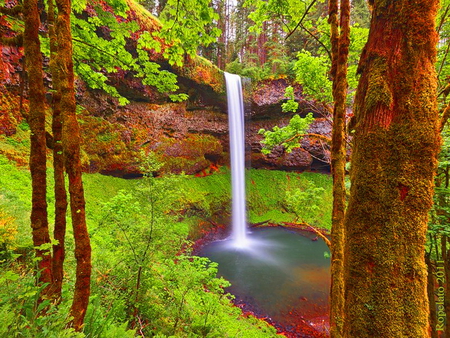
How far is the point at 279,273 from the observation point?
8602mm

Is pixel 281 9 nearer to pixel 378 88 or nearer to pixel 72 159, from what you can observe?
pixel 378 88

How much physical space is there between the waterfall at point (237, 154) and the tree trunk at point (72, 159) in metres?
11.9

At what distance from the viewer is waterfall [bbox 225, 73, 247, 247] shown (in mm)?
14273

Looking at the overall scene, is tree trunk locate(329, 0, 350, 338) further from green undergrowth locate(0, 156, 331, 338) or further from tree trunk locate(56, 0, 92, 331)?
tree trunk locate(56, 0, 92, 331)

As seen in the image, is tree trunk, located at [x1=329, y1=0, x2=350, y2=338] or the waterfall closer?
tree trunk, located at [x1=329, y1=0, x2=350, y2=338]

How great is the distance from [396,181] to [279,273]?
886cm

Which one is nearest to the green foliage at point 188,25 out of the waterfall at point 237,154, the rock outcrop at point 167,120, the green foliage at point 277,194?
the rock outcrop at point 167,120

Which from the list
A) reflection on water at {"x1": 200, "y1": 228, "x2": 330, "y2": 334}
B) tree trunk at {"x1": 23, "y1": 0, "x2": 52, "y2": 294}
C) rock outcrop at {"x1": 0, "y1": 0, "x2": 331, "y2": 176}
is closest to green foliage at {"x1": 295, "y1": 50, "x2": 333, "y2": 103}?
rock outcrop at {"x1": 0, "y1": 0, "x2": 331, "y2": 176}


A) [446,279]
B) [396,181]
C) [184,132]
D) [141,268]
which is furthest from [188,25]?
[184,132]

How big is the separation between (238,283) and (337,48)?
792 centimetres

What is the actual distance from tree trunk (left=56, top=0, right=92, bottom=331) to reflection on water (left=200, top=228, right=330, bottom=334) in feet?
19.7

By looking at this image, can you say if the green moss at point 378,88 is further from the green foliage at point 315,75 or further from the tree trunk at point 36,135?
the green foliage at point 315,75

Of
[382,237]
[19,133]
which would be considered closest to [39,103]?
[382,237]

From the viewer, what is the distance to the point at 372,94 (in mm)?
1143
